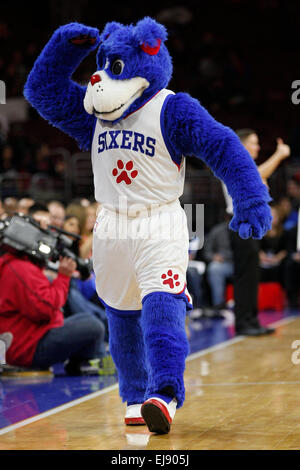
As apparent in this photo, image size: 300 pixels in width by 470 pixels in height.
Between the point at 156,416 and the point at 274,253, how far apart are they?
7.18 meters

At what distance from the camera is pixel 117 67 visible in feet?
11.5

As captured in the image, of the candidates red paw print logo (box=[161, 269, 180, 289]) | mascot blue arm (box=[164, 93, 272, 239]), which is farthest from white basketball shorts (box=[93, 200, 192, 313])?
mascot blue arm (box=[164, 93, 272, 239])

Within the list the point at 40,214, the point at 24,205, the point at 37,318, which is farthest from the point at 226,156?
the point at 24,205

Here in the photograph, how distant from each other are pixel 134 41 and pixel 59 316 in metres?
2.16

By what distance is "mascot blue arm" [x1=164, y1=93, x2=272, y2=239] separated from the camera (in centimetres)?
329

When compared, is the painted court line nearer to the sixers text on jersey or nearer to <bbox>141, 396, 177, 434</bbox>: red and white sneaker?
<bbox>141, 396, 177, 434</bbox>: red and white sneaker

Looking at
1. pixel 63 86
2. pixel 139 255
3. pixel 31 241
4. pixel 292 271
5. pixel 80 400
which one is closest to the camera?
pixel 139 255

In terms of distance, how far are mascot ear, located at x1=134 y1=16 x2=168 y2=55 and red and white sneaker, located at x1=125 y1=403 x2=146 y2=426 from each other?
1518 millimetres

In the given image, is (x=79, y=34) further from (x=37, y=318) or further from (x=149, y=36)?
(x=37, y=318)

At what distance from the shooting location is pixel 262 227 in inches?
129

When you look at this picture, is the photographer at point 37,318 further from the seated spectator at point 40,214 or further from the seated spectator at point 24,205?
the seated spectator at point 24,205

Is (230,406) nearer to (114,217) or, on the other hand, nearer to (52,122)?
(114,217)

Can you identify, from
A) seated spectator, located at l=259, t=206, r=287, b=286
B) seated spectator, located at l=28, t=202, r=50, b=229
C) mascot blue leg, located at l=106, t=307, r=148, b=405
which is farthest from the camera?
seated spectator, located at l=259, t=206, r=287, b=286
